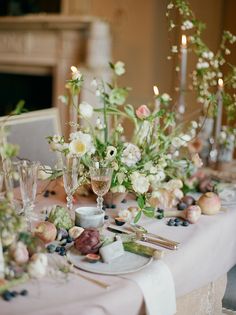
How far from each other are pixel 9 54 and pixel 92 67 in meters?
0.97

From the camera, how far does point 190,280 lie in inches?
51.9

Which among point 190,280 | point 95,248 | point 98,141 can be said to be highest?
point 98,141

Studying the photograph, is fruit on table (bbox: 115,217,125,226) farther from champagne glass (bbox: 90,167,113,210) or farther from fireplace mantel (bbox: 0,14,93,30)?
fireplace mantel (bbox: 0,14,93,30)

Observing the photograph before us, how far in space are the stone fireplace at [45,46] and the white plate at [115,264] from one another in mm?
3092

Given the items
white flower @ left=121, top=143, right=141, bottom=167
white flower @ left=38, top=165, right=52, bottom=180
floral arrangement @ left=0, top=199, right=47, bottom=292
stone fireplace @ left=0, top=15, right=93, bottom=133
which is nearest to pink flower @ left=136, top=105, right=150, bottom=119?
white flower @ left=121, top=143, right=141, bottom=167

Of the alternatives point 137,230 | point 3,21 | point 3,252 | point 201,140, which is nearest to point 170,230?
point 137,230

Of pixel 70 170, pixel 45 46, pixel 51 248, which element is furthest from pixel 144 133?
pixel 45 46

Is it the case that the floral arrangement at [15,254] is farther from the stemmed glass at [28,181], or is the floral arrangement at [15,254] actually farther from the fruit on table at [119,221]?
the fruit on table at [119,221]

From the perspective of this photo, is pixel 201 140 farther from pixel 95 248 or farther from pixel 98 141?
pixel 95 248

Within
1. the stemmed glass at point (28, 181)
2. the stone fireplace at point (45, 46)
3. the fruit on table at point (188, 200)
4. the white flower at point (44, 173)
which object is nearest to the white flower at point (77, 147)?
the stemmed glass at point (28, 181)

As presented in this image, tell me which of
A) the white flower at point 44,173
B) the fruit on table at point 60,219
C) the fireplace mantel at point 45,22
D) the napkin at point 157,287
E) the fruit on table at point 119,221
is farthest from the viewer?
the fireplace mantel at point 45,22

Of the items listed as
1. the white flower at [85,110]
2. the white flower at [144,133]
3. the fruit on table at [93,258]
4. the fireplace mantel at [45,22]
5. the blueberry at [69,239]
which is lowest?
the blueberry at [69,239]

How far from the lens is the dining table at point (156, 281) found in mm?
1005

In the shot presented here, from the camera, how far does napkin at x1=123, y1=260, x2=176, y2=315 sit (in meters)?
1.10
